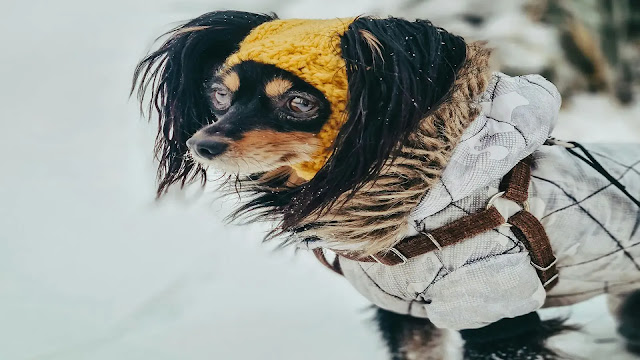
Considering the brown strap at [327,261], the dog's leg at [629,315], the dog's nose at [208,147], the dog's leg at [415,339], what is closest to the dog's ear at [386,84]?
the dog's nose at [208,147]

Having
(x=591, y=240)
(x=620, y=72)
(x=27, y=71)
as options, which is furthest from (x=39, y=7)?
(x=620, y=72)

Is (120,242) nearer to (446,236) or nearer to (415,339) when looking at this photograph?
(415,339)

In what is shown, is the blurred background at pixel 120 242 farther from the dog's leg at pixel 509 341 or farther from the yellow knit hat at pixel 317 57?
the yellow knit hat at pixel 317 57

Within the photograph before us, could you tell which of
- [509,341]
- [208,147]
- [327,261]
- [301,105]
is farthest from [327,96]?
[509,341]

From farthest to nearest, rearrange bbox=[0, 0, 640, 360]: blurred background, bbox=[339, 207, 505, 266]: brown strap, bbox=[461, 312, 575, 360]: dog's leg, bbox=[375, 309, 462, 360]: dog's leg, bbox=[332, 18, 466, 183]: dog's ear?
bbox=[0, 0, 640, 360]: blurred background < bbox=[375, 309, 462, 360]: dog's leg < bbox=[461, 312, 575, 360]: dog's leg < bbox=[339, 207, 505, 266]: brown strap < bbox=[332, 18, 466, 183]: dog's ear

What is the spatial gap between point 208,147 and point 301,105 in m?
0.11

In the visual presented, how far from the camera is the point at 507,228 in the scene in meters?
0.79

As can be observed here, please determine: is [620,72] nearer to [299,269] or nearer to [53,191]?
[299,269]

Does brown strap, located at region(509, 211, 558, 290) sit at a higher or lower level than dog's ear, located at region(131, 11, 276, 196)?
Result: lower

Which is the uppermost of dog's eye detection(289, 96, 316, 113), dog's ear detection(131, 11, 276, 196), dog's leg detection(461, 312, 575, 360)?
dog's ear detection(131, 11, 276, 196)

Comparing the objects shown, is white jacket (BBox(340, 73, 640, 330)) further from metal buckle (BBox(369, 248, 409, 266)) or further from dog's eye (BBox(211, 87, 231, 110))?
dog's eye (BBox(211, 87, 231, 110))

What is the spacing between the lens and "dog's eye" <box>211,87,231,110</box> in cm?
74

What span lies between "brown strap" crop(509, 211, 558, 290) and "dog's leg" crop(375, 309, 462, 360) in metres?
0.23

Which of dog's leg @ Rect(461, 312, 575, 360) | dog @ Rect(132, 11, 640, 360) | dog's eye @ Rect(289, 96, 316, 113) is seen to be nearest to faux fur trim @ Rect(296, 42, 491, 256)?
dog @ Rect(132, 11, 640, 360)
